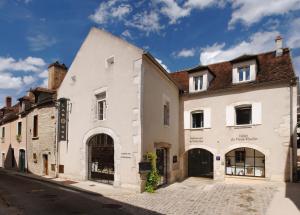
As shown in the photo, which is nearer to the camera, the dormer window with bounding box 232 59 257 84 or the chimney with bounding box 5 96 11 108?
the dormer window with bounding box 232 59 257 84

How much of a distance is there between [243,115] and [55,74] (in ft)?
43.9

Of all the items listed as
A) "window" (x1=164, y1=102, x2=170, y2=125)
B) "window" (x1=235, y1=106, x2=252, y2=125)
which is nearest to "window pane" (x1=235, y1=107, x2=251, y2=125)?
"window" (x1=235, y1=106, x2=252, y2=125)

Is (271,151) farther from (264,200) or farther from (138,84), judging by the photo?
(138,84)

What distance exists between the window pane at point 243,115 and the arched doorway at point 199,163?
426 centimetres

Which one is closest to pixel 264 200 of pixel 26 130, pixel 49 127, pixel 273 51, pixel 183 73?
pixel 273 51

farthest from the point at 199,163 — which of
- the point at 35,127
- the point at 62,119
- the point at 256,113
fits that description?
the point at 35,127

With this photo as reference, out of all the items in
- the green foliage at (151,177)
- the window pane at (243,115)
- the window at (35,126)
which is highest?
the window pane at (243,115)

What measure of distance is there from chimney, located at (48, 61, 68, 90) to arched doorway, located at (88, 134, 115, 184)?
7.17 m

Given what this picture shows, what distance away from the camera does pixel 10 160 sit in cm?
2423

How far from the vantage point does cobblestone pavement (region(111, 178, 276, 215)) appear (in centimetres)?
898

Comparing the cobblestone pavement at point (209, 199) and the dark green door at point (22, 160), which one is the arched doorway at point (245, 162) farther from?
the dark green door at point (22, 160)

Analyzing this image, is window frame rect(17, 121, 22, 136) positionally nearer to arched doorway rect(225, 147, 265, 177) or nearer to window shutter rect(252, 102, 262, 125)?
arched doorway rect(225, 147, 265, 177)

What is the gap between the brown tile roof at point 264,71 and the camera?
46.2 ft

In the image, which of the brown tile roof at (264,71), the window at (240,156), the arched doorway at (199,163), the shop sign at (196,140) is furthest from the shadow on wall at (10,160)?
the window at (240,156)
